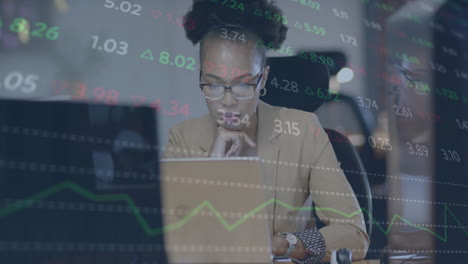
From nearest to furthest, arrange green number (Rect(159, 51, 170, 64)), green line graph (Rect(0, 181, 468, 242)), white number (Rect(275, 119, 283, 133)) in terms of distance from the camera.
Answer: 1. green line graph (Rect(0, 181, 468, 242))
2. green number (Rect(159, 51, 170, 64))
3. white number (Rect(275, 119, 283, 133))

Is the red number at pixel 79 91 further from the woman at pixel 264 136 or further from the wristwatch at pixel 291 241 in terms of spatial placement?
the wristwatch at pixel 291 241

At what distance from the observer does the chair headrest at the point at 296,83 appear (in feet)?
2.55

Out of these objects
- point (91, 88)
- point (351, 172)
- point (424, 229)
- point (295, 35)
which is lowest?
point (424, 229)

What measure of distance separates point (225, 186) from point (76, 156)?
192mm

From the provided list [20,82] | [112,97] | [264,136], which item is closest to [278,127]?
[264,136]

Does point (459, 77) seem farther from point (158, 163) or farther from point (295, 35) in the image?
point (158, 163)

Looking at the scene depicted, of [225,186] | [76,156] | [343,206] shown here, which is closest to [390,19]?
[343,206]

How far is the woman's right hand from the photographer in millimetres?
733

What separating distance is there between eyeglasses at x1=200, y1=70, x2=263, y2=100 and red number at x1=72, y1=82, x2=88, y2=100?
17 centimetres

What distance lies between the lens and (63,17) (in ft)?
2.07

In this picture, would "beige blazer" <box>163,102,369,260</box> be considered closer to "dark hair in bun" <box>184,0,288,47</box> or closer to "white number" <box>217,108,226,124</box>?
"white number" <box>217,108,226,124</box>
